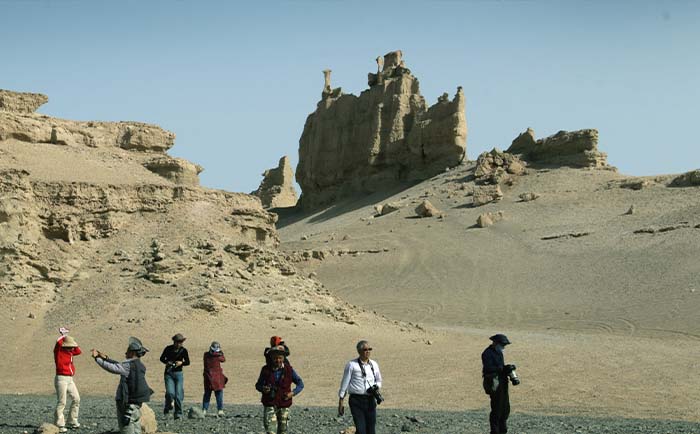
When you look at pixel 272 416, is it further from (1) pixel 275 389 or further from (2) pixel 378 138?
(2) pixel 378 138

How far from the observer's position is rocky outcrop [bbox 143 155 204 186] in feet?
94.9

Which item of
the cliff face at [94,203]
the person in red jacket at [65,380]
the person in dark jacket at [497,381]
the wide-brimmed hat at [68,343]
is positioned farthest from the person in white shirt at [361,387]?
the cliff face at [94,203]

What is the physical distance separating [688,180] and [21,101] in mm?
37852

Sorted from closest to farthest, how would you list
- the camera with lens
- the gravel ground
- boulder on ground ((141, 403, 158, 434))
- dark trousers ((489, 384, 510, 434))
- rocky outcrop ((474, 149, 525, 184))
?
the camera with lens, dark trousers ((489, 384, 510, 434)), boulder on ground ((141, 403, 158, 434)), the gravel ground, rocky outcrop ((474, 149, 525, 184))

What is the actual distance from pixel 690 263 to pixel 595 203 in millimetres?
14075

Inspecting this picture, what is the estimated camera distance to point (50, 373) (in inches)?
779

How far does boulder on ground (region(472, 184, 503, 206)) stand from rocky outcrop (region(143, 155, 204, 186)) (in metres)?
29.7

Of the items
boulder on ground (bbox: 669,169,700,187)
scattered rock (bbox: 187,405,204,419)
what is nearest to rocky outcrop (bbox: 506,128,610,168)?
boulder on ground (bbox: 669,169,700,187)

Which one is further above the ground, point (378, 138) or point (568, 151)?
point (378, 138)

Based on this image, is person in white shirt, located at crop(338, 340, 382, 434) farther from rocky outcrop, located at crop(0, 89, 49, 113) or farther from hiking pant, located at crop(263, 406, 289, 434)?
rocky outcrop, located at crop(0, 89, 49, 113)

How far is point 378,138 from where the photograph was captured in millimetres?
72375

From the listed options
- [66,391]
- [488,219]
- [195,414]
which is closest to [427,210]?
[488,219]

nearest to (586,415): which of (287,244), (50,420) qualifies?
(50,420)

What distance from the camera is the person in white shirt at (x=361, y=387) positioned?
937 centimetres
